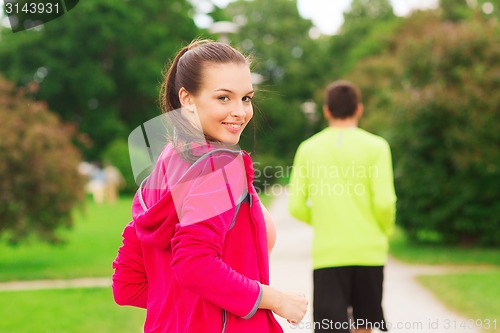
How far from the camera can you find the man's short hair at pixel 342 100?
15.7ft

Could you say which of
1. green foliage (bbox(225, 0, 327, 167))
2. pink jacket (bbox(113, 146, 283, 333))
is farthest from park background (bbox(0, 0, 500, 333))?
green foliage (bbox(225, 0, 327, 167))

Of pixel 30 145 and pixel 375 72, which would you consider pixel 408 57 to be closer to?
pixel 30 145

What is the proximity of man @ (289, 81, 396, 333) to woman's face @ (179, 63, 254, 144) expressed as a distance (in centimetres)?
254

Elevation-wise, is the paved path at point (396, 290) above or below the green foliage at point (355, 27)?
below

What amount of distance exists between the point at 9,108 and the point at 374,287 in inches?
304

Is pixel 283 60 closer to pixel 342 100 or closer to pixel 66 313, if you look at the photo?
pixel 66 313

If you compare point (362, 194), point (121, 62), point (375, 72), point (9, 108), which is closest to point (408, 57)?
point (9, 108)

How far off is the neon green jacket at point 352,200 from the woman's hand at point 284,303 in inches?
101

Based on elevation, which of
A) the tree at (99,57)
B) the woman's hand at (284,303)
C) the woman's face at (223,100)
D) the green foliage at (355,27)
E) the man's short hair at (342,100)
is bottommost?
the woman's hand at (284,303)

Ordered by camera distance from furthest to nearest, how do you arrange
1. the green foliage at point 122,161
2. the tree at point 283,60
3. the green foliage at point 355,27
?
the green foliage at point 355,27 → the tree at point 283,60 → the green foliage at point 122,161

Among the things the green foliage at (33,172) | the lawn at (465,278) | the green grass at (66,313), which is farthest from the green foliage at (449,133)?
the green grass at (66,313)

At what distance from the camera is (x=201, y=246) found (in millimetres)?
1817

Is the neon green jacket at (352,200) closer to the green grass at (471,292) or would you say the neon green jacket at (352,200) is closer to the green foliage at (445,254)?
the green grass at (471,292)

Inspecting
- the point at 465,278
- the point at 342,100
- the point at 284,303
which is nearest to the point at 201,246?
the point at 284,303
